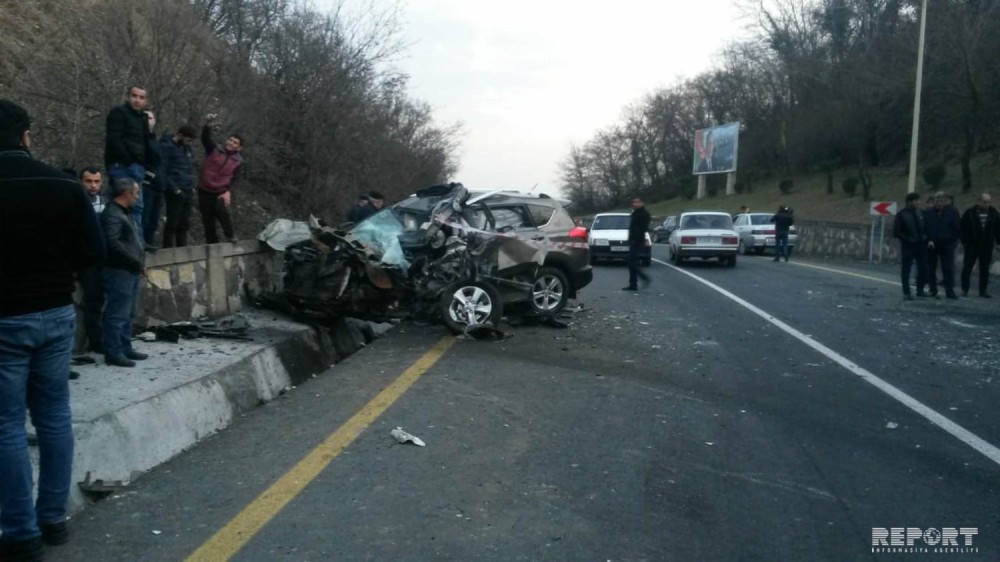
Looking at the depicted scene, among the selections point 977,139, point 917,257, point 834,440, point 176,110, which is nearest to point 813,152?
point 977,139

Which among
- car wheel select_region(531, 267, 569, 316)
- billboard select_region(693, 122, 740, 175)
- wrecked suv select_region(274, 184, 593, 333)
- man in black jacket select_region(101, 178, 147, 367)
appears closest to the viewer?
man in black jacket select_region(101, 178, 147, 367)

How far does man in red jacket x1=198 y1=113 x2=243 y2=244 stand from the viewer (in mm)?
11008

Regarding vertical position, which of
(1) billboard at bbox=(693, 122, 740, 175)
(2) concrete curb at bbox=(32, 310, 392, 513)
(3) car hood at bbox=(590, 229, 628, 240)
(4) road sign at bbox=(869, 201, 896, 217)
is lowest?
(2) concrete curb at bbox=(32, 310, 392, 513)

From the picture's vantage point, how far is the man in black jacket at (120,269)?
23.4ft

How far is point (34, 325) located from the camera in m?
4.22

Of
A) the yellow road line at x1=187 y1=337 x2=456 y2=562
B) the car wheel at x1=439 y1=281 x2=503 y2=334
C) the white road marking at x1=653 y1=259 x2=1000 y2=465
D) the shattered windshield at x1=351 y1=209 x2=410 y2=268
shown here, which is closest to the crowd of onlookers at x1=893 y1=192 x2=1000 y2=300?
the white road marking at x1=653 y1=259 x2=1000 y2=465

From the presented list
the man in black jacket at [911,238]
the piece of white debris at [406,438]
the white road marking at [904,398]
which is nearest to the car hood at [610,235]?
the man in black jacket at [911,238]

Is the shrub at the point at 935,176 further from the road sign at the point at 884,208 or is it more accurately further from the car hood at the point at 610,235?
the car hood at the point at 610,235

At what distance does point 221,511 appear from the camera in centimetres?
493

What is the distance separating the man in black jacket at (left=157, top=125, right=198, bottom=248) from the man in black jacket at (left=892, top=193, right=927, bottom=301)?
11.7m

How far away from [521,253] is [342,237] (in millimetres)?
2263

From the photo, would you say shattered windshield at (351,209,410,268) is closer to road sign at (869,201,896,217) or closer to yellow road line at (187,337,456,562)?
yellow road line at (187,337,456,562)

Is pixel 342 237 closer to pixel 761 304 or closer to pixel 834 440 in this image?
pixel 834 440

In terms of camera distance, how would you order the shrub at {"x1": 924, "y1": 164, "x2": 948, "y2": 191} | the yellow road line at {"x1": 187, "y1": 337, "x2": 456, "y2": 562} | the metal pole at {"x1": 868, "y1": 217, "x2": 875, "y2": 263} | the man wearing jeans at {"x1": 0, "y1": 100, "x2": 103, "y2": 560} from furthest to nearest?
1. the shrub at {"x1": 924, "y1": 164, "x2": 948, "y2": 191}
2. the metal pole at {"x1": 868, "y1": 217, "x2": 875, "y2": 263}
3. the yellow road line at {"x1": 187, "y1": 337, "x2": 456, "y2": 562}
4. the man wearing jeans at {"x1": 0, "y1": 100, "x2": 103, "y2": 560}
